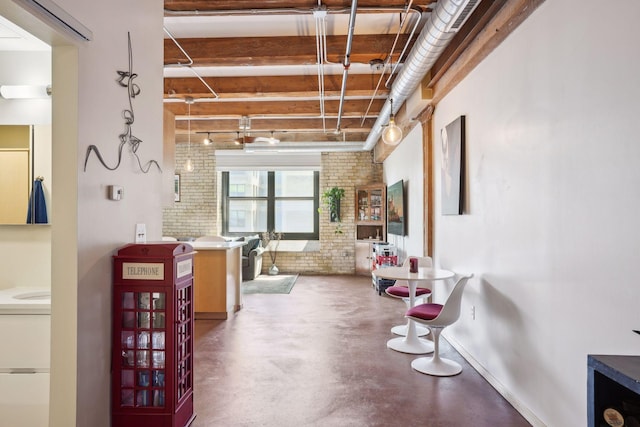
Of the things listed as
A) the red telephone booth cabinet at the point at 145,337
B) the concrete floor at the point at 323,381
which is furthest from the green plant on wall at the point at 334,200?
the red telephone booth cabinet at the point at 145,337

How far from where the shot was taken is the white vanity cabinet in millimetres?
1985

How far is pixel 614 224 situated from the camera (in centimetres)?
176

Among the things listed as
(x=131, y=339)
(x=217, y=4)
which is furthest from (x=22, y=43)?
(x=131, y=339)

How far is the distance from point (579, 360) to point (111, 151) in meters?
2.66

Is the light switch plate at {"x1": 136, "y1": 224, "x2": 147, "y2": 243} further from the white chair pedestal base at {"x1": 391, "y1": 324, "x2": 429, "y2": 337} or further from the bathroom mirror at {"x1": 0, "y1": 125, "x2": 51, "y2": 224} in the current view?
the white chair pedestal base at {"x1": 391, "y1": 324, "x2": 429, "y2": 337}

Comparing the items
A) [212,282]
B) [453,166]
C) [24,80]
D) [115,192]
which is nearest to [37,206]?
[115,192]

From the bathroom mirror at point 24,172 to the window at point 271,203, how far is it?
7.07 meters

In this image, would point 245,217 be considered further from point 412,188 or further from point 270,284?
point 412,188

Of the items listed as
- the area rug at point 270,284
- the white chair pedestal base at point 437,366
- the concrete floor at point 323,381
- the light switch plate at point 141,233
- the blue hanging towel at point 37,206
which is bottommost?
the area rug at point 270,284

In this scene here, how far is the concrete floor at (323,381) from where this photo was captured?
8.43ft

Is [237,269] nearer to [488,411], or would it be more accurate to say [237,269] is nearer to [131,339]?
[131,339]

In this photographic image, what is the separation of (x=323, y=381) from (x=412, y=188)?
354 centimetres

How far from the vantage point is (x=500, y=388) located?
2.91m

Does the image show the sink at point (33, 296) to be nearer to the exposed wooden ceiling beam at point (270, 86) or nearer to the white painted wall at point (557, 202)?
the white painted wall at point (557, 202)
